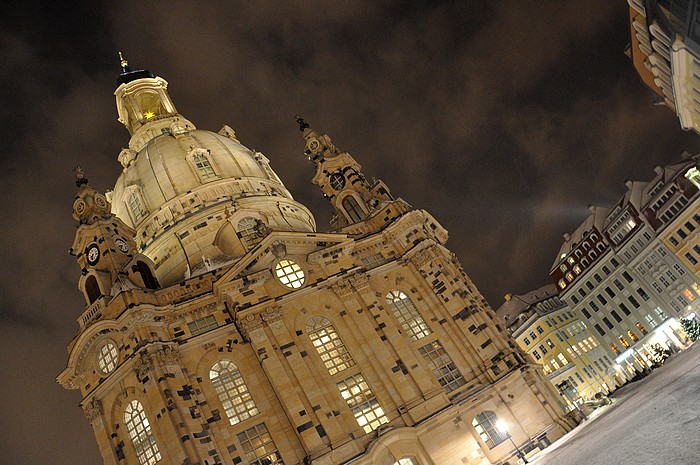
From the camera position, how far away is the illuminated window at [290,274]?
48906 millimetres

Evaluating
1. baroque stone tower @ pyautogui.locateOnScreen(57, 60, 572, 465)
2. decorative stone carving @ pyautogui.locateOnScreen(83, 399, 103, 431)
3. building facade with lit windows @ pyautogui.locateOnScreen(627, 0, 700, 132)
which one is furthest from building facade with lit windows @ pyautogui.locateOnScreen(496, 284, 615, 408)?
decorative stone carving @ pyautogui.locateOnScreen(83, 399, 103, 431)

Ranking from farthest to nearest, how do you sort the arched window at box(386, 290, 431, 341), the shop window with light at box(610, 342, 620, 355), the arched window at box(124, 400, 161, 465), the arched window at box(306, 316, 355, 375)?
1. the shop window with light at box(610, 342, 620, 355)
2. the arched window at box(386, 290, 431, 341)
3. the arched window at box(306, 316, 355, 375)
4. the arched window at box(124, 400, 161, 465)

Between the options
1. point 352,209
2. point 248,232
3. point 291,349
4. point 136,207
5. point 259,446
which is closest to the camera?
point 259,446

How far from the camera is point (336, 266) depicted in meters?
50.4

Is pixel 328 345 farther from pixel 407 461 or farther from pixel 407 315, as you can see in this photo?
pixel 407 461

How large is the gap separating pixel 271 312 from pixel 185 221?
16165 millimetres

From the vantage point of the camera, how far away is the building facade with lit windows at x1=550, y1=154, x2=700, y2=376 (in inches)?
3280

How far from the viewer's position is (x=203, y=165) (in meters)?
62.7

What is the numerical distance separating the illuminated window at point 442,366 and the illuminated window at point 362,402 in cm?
551

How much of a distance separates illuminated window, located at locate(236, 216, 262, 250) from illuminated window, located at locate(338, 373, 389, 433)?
51.2 ft

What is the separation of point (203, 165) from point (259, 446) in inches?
1230

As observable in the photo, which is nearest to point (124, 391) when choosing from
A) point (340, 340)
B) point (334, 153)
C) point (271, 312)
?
point (271, 312)

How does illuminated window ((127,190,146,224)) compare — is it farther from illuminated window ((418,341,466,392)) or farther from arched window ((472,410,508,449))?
arched window ((472,410,508,449))

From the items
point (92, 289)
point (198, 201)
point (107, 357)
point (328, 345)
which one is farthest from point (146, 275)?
point (328, 345)
